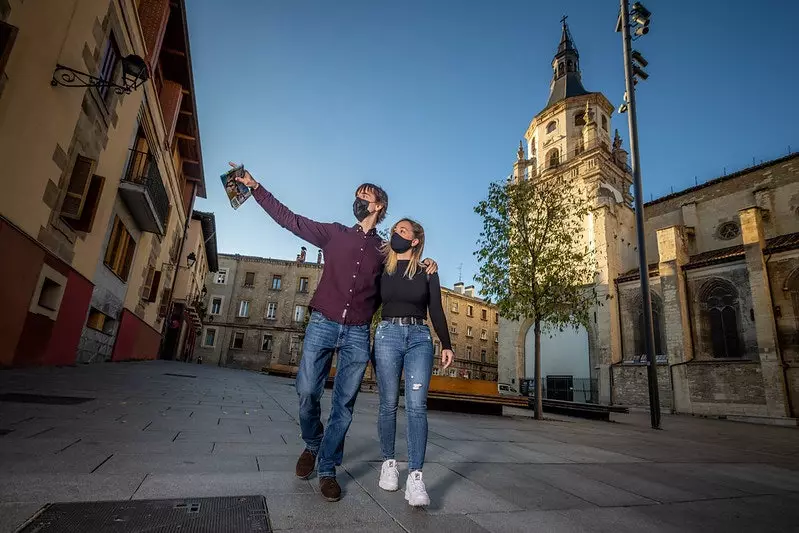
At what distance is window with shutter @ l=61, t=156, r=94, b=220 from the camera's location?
26.2 ft

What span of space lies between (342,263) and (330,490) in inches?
55.7

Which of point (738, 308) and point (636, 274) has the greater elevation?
point (636, 274)

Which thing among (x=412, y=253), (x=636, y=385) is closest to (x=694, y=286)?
(x=636, y=385)

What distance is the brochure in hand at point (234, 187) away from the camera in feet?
9.48

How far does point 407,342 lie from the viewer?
107 inches

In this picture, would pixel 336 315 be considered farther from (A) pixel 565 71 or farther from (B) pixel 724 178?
(A) pixel 565 71

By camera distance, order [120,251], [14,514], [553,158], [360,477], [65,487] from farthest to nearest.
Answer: [553,158] → [120,251] → [360,477] → [65,487] → [14,514]

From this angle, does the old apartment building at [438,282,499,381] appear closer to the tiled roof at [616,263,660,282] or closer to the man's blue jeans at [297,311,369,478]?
the tiled roof at [616,263,660,282]

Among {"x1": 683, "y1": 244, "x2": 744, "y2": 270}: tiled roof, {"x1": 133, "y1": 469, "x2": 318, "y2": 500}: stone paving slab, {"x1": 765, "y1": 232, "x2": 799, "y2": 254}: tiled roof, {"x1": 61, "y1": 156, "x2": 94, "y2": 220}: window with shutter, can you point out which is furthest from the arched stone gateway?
{"x1": 133, "y1": 469, "x2": 318, "y2": 500}: stone paving slab

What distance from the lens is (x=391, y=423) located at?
2719 mm

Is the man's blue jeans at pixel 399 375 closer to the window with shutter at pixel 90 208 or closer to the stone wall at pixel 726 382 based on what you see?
the window with shutter at pixel 90 208

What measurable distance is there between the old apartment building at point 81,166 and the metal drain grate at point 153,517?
21.9 feet

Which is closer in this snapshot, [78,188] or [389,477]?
[389,477]

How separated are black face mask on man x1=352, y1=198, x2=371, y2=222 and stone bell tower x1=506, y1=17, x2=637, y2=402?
72.0 ft
